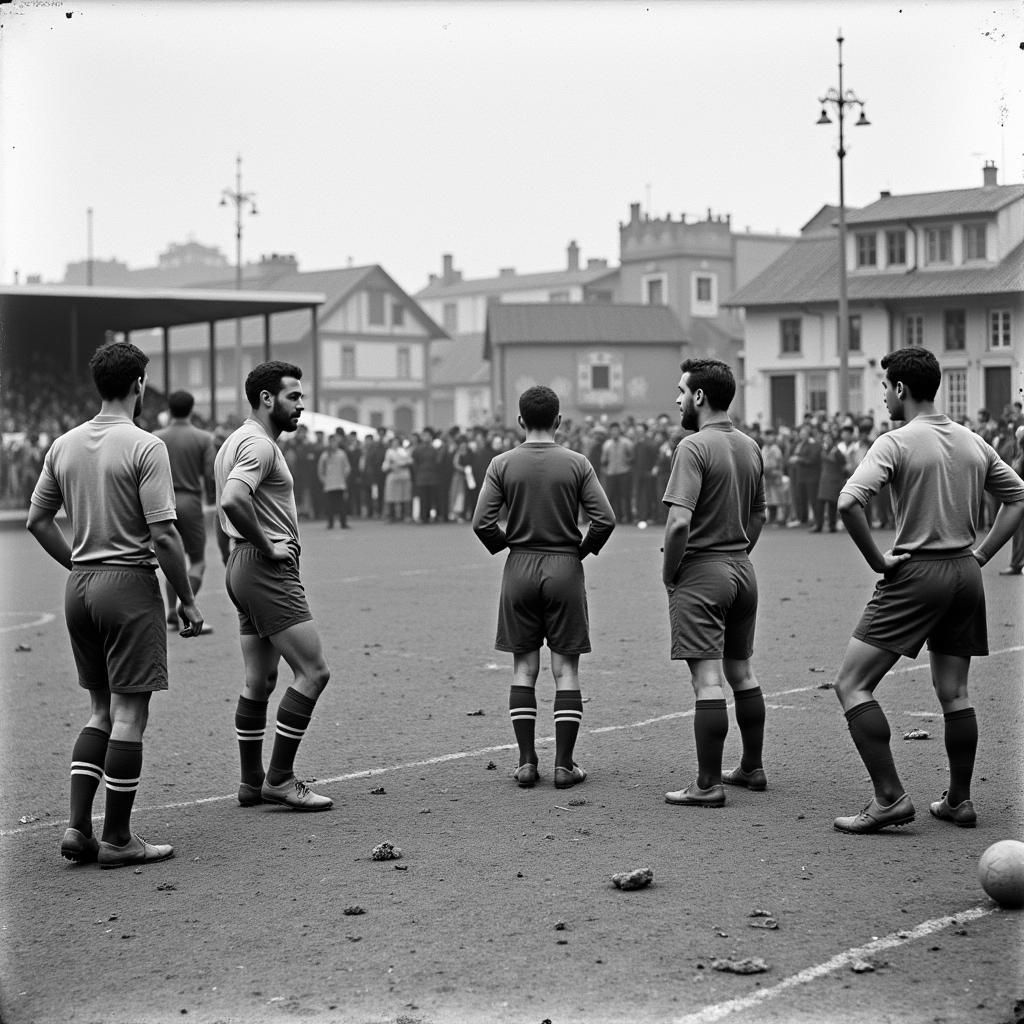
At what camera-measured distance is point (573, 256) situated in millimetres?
116938

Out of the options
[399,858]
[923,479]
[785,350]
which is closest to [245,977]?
[399,858]

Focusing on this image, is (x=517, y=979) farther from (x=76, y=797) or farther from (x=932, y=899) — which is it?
(x=76, y=797)

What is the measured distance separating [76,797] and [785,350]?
59.0m

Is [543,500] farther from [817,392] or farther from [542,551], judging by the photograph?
[817,392]

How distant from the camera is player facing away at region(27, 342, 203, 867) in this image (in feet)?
20.1

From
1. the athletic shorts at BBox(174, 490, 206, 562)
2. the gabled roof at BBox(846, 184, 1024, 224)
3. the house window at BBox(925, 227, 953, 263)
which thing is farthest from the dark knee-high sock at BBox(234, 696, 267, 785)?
the house window at BBox(925, 227, 953, 263)

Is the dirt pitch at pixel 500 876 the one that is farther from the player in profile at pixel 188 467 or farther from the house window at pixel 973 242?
the house window at pixel 973 242

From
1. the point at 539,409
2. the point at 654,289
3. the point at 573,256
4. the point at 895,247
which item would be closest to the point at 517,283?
the point at 573,256

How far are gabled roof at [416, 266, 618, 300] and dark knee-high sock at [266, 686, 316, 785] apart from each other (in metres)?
101

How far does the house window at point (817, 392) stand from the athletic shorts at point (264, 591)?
56.4 meters

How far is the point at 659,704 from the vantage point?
9.60 meters

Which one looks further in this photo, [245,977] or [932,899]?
[932,899]

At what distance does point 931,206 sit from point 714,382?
170 feet

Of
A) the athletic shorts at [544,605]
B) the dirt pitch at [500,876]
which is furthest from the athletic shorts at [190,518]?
the athletic shorts at [544,605]
